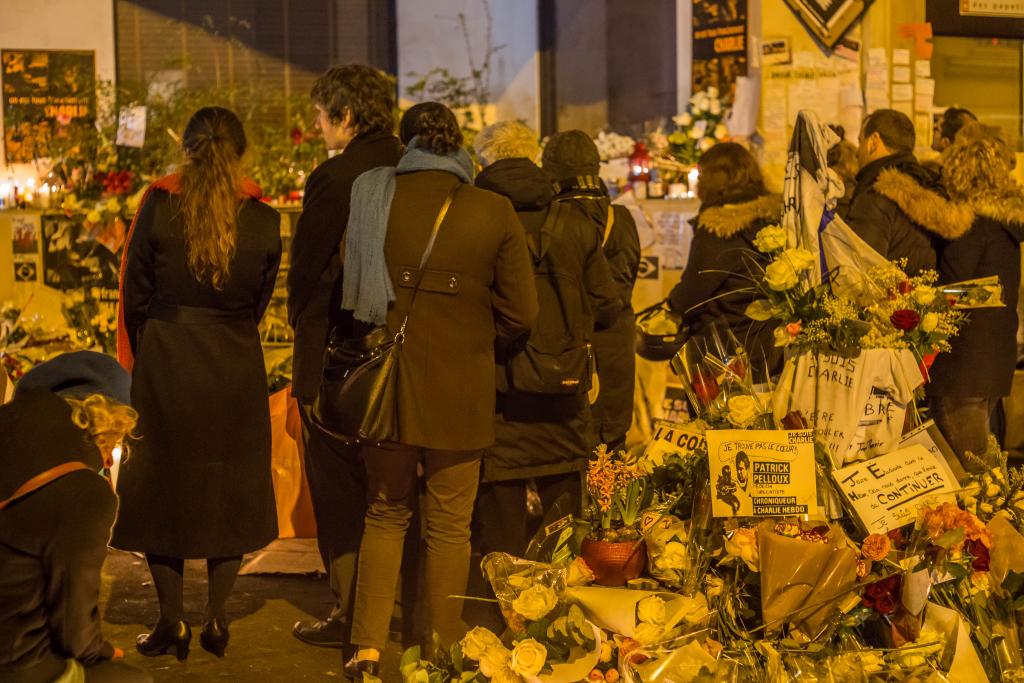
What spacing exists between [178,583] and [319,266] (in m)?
1.19

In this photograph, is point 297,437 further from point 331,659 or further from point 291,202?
point 291,202

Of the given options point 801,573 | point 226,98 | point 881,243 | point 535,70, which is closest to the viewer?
point 801,573

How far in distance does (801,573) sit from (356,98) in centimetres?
212

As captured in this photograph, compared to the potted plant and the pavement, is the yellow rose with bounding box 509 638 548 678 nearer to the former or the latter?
the potted plant

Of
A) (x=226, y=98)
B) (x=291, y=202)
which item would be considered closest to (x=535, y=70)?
(x=226, y=98)

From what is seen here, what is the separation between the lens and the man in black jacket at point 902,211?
5133 mm

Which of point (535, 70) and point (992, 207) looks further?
point (535, 70)

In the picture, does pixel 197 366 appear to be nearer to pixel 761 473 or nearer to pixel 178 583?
pixel 178 583

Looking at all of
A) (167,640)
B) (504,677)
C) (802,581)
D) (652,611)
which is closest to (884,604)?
(802,581)

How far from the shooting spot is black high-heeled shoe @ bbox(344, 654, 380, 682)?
3.97m

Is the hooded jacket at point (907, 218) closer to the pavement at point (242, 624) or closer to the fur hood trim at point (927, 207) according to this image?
the fur hood trim at point (927, 207)

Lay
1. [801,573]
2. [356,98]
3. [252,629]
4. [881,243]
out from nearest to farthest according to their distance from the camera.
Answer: [801,573], [356,98], [252,629], [881,243]

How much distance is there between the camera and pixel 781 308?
3840 mm

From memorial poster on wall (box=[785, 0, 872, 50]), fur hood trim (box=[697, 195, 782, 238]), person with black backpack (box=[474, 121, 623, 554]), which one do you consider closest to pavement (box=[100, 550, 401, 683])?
person with black backpack (box=[474, 121, 623, 554])
